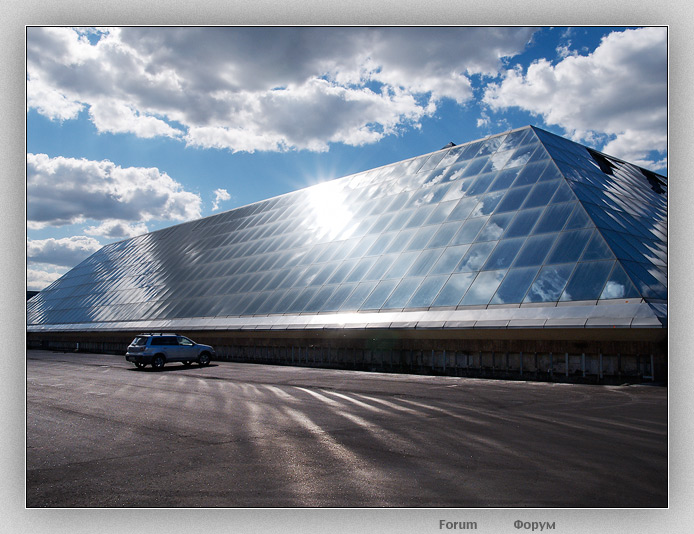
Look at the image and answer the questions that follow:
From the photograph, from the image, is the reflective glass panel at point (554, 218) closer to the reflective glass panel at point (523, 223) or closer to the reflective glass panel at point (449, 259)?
the reflective glass panel at point (523, 223)

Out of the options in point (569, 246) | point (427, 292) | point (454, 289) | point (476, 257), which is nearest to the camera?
point (569, 246)

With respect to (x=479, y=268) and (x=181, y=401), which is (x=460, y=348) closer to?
(x=479, y=268)

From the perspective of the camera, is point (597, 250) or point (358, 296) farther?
point (358, 296)

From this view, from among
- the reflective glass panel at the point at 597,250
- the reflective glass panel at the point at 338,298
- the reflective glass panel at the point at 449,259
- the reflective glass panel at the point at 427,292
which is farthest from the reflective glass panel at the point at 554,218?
the reflective glass panel at the point at 338,298

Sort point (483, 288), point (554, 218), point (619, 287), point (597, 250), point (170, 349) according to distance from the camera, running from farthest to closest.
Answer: point (170, 349) < point (554, 218) < point (483, 288) < point (597, 250) < point (619, 287)

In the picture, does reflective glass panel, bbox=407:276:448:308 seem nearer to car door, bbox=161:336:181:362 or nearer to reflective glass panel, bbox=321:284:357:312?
reflective glass panel, bbox=321:284:357:312

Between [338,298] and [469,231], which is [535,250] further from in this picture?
[338,298]

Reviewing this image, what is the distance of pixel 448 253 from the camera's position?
24562mm

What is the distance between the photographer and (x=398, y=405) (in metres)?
13.3

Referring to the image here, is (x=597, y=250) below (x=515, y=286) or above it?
above

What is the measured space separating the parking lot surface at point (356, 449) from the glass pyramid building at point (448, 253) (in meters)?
4.60

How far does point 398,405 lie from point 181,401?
5.68 meters

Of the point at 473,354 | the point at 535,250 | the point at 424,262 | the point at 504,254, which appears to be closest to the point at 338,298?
the point at 424,262

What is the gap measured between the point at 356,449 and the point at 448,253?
16.7m
